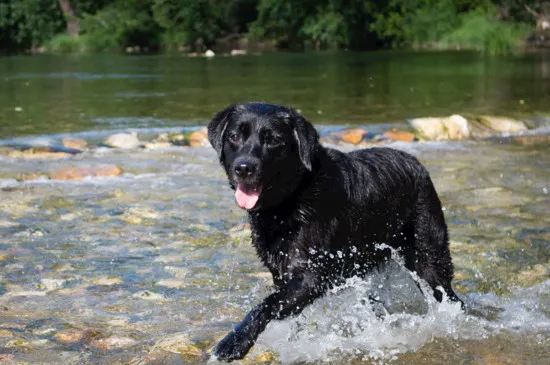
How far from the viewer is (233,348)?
4480 mm

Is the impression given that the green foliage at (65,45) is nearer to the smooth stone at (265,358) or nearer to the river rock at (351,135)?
the river rock at (351,135)

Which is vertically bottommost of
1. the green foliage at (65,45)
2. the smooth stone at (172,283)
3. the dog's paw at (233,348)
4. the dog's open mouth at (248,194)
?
the green foliage at (65,45)

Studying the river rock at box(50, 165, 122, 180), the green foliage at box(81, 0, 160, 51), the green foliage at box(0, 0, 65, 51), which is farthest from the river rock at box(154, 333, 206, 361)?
the green foliage at box(0, 0, 65, 51)

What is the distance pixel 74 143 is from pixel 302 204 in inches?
371

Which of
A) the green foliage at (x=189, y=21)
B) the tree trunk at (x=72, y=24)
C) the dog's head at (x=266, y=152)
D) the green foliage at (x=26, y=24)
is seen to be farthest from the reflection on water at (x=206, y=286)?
the tree trunk at (x=72, y=24)

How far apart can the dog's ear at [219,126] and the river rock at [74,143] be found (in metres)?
8.53

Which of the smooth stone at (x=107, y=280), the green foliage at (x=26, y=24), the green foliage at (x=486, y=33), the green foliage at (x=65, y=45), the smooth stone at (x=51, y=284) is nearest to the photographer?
the smooth stone at (x=51, y=284)

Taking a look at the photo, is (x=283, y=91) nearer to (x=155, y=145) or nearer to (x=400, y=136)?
(x=400, y=136)

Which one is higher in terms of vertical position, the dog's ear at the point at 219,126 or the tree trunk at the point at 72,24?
the dog's ear at the point at 219,126

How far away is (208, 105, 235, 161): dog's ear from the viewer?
491 centimetres

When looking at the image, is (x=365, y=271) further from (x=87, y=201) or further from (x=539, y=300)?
(x=87, y=201)

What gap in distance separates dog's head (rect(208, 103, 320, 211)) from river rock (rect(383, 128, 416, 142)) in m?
8.78

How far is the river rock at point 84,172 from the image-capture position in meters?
10.4

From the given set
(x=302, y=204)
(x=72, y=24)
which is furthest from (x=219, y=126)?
(x=72, y=24)
